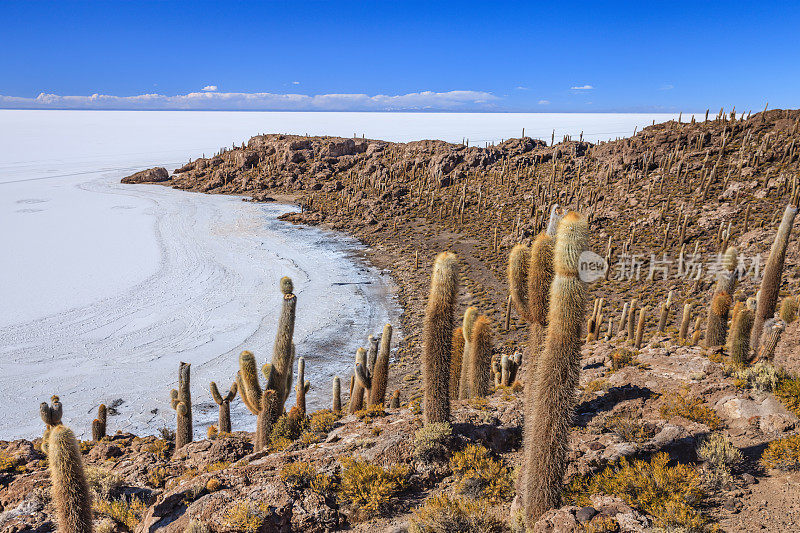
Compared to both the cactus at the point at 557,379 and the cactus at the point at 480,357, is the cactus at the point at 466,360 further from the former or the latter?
the cactus at the point at 557,379

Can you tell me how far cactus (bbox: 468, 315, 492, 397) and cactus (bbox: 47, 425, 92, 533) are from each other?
23.4ft

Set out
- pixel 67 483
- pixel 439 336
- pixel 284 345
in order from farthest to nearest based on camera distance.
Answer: pixel 284 345
pixel 439 336
pixel 67 483

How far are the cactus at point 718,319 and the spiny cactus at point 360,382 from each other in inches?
330

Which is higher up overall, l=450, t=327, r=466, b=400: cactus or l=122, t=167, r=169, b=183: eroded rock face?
l=122, t=167, r=169, b=183: eroded rock face

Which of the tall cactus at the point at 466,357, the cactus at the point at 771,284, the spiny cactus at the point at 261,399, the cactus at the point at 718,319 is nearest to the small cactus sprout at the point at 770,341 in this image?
the cactus at the point at 771,284

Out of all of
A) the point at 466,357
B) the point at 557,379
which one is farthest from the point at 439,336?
the point at 466,357

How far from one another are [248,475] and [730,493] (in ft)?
20.7

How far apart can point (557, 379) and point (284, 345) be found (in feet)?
18.5

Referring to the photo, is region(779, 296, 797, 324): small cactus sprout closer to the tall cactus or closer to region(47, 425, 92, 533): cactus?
the tall cactus

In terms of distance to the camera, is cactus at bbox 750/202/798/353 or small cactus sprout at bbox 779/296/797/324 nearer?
cactus at bbox 750/202/798/353

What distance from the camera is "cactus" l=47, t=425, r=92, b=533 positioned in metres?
5.88

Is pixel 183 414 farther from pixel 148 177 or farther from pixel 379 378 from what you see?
pixel 148 177

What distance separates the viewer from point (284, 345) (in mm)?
9172

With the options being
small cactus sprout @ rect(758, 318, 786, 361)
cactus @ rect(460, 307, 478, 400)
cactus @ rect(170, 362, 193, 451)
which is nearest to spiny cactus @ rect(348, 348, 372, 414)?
cactus @ rect(460, 307, 478, 400)
